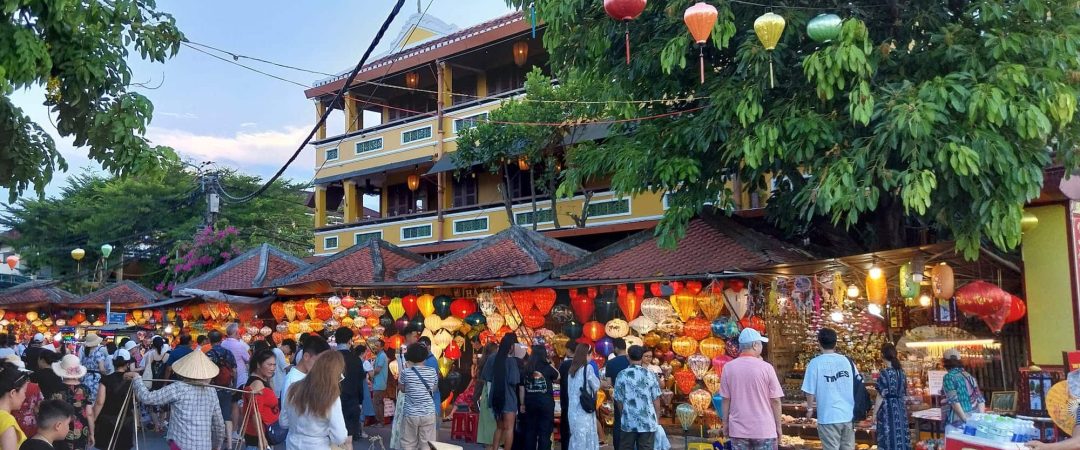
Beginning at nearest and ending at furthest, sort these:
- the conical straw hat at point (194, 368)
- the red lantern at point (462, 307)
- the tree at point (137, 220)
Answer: the conical straw hat at point (194, 368) → the red lantern at point (462, 307) → the tree at point (137, 220)

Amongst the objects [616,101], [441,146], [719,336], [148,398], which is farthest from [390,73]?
[148,398]

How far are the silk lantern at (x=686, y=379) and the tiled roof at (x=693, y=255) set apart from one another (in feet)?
4.87

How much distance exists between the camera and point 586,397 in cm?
908

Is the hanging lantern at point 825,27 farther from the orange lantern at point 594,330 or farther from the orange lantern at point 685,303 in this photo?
the orange lantern at point 594,330

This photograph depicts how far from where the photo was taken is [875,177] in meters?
9.29

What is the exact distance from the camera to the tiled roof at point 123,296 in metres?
21.7

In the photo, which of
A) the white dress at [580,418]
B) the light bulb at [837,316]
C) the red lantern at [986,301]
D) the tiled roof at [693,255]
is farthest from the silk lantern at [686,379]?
the red lantern at [986,301]

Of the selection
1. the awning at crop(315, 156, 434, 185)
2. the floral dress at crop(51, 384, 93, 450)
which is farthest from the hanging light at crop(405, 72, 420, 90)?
the floral dress at crop(51, 384, 93, 450)

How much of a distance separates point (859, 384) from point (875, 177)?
2.37 meters

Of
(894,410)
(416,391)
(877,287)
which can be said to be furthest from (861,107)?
(416,391)

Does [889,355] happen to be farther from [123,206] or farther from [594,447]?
[123,206]

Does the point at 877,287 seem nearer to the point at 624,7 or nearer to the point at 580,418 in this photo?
the point at 580,418

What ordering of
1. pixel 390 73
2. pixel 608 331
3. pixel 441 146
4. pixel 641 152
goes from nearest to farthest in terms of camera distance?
pixel 641 152, pixel 608 331, pixel 441 146, pixel 390 73

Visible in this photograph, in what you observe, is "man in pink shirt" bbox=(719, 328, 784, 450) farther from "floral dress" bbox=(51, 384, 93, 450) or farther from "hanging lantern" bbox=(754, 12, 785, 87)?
"floral dress" bbox=(51, 384, 93, 450)
